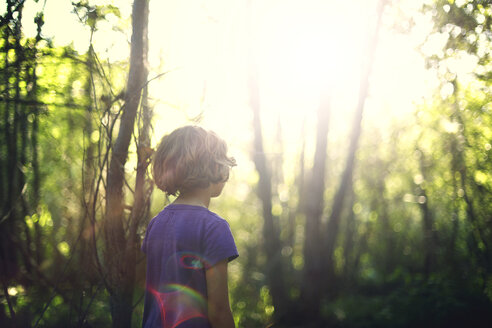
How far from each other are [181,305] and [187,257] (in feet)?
0.69

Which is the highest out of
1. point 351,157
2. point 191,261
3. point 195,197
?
point 351,157

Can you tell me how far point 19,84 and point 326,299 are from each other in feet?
17.6

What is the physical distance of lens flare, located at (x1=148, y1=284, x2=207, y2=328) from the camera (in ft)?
4.95

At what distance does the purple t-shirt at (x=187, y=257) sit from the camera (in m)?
1.47

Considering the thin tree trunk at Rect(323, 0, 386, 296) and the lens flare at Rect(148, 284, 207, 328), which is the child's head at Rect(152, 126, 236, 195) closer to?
the lens flare at Rect(148, 284, 207, 328)

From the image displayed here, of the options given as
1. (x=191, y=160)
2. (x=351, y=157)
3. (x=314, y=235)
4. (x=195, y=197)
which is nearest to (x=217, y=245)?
(x=195, y=197)

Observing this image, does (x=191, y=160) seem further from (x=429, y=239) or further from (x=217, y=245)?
(x=429, y=239)

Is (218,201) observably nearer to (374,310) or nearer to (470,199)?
(374,310)

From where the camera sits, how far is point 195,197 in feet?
5.39

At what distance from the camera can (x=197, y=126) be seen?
Result: 1700 millimetres

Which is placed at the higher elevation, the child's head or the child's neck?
the child's head

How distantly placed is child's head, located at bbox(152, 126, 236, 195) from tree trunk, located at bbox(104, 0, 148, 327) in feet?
1.71

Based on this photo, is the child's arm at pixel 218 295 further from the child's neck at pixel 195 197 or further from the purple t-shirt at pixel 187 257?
the child's neck at pixel 195 197

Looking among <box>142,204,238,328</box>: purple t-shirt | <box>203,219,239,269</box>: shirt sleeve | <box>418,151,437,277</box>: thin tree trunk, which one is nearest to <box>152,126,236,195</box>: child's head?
<box>142,204,238,328</box>: purple t-shirt
